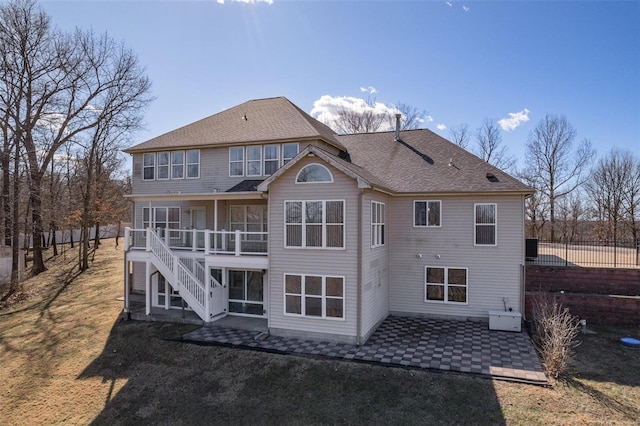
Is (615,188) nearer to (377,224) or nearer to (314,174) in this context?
(377,224)

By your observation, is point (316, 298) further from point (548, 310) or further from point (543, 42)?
point (543, 42)

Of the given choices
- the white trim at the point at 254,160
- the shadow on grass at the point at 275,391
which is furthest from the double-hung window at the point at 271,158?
the shadow on grass at the point at 275,391

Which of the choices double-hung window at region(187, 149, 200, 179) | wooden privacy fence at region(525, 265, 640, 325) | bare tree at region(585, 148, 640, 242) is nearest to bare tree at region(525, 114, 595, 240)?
bare tree at region(585, 148, 640, 242)

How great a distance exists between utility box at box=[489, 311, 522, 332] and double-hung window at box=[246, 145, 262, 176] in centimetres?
1130

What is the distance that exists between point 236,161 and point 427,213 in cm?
903

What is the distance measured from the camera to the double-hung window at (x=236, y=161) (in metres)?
16.6

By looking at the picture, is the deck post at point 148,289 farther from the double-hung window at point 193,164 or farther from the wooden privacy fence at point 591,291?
the wooden privacy fence at point 591,291

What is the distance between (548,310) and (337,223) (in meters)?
Result: 8.21

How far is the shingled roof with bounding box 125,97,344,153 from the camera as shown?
16062mm

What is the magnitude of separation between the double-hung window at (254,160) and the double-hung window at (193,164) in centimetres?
278

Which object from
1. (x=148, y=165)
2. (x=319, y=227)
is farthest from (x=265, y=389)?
(x=148, y=165)

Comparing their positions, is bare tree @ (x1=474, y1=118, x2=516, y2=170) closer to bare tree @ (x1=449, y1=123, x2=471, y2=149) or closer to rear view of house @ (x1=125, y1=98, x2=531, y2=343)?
bare tree @ (x1=449, y1=123, x2=471, y2=149)

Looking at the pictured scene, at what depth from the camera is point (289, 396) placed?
29.3 ft

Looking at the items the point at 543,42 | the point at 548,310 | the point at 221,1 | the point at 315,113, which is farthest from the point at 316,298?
the point at 315,113
